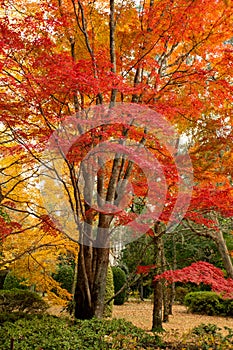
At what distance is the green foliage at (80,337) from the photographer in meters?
4.41

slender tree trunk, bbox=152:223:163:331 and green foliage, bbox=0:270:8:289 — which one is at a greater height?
green foliage, bbox=0:270:8:289

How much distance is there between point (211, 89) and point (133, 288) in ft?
55.1

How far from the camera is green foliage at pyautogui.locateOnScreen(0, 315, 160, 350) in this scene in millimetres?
4407

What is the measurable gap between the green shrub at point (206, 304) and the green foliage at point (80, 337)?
10.9 meters

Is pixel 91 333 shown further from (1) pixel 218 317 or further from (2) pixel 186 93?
(1) pixel 218 317

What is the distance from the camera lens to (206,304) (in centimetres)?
1555

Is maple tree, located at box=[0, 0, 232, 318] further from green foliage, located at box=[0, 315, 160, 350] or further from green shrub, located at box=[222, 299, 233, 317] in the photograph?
green shrub, located at box=[222, 299, 233, 317]

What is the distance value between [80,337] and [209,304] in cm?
1202

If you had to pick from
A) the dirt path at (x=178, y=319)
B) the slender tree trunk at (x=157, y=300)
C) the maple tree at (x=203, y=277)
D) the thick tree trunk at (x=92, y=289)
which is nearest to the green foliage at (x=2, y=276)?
the dirt path at (x=178, y=319)

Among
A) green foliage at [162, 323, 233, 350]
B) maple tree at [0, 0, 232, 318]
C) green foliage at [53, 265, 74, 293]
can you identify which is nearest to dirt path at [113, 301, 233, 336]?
green foliage at [53, 265, 74, 293]

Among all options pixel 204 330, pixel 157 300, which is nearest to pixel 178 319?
pixel 157 300

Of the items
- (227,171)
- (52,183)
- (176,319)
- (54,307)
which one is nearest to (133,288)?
(54,307)

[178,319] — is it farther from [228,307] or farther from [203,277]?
[203,277]

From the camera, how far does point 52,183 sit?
1202 cm
